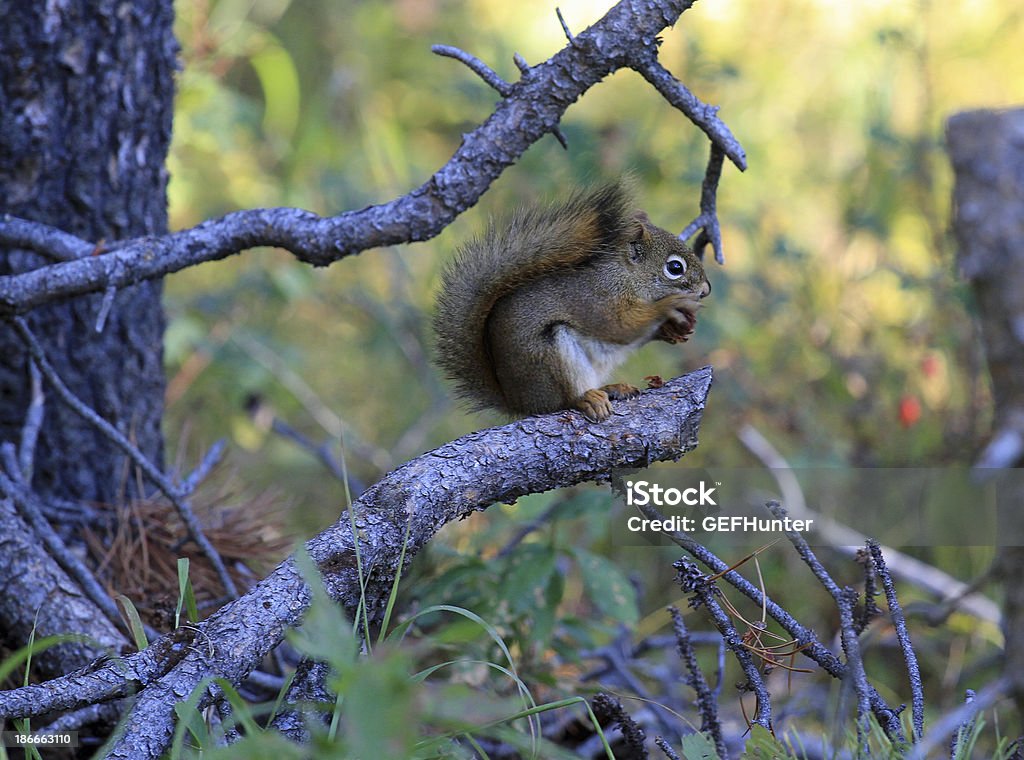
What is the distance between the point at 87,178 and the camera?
169 cm

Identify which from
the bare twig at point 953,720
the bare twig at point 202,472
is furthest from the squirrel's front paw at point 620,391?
the bare twig at point 202,472

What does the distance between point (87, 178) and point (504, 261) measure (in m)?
0.76

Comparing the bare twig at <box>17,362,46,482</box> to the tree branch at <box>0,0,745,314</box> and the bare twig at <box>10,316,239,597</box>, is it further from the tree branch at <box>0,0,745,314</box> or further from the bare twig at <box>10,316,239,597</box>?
the tree branch at <box>0,0,745,314</box>

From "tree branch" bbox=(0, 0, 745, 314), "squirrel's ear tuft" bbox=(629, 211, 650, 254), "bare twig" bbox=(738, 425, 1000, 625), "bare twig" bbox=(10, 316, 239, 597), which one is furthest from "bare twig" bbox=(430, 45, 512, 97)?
"bare twig" bbox=(738, 425, 1000, 625)

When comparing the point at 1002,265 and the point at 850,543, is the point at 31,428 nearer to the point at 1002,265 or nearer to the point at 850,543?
the point at 1002,265

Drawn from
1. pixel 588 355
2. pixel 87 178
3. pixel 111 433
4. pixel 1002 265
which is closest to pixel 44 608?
pixel 111 433

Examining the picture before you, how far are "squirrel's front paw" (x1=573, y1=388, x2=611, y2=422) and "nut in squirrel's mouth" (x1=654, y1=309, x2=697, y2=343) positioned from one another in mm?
189

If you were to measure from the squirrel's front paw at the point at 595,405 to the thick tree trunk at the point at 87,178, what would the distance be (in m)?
0.86

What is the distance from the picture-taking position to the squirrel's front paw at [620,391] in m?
1.39

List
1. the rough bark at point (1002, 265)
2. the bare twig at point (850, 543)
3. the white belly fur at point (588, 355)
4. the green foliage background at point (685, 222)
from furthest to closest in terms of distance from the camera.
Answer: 1. the green foliage background at point (685, 222)
2. the bare twig at point (850, 543)
3. the white belly fur at point (588, 355)
4. the rough bark at point (1002, 265)

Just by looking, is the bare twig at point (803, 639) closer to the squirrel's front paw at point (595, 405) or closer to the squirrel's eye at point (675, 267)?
the squirrel's front paw at point (595, 405)

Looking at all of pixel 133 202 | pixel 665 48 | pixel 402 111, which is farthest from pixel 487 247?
pixel 402 111

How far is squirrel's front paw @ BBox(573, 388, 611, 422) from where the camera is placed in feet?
4.23

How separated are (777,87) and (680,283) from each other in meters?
2.85
